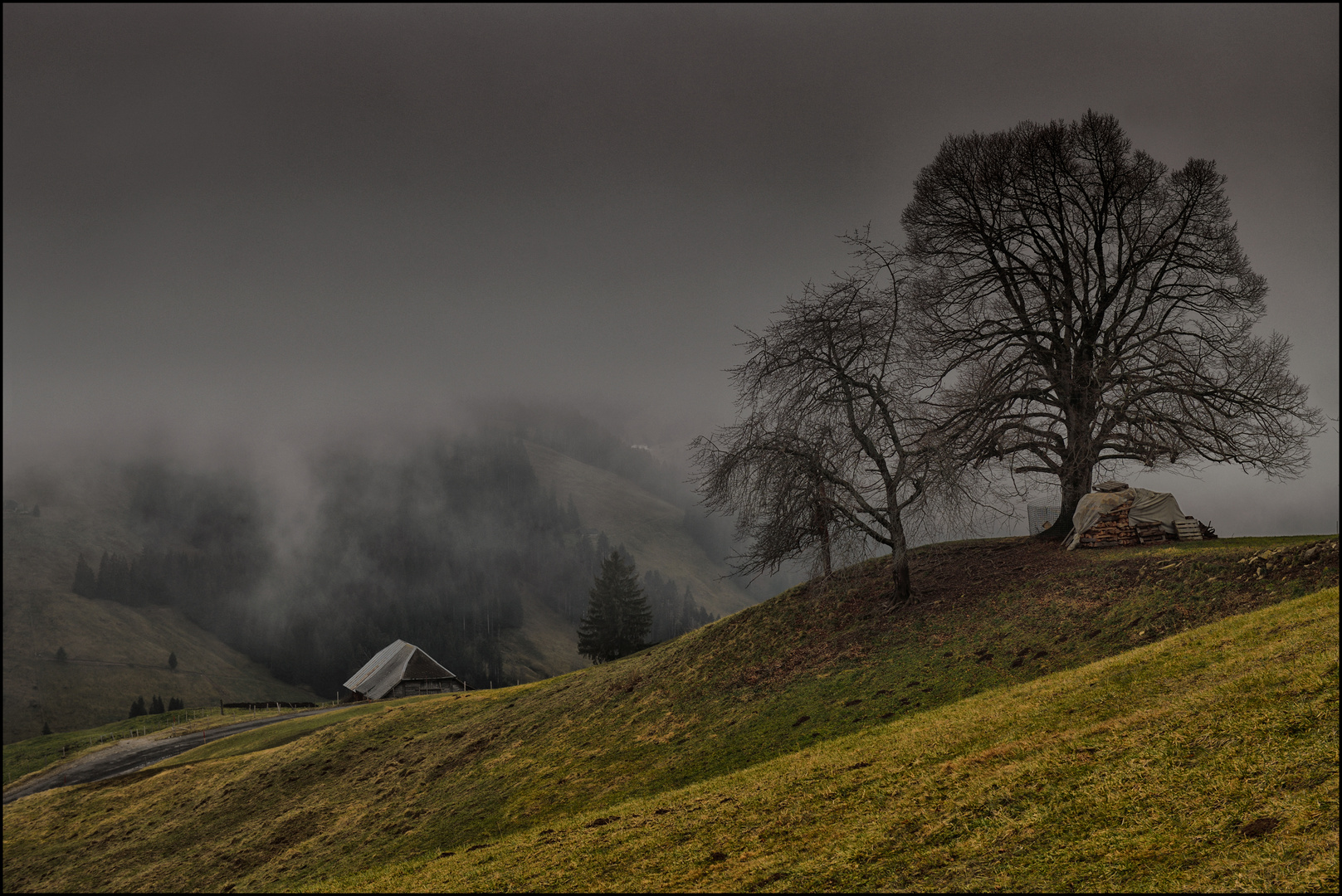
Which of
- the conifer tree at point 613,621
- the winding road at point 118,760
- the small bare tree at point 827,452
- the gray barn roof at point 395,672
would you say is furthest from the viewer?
the conifer tree at point 613,621

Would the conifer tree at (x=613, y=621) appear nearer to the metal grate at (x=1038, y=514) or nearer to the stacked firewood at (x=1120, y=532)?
the metal grate at (x=1038, y=514)

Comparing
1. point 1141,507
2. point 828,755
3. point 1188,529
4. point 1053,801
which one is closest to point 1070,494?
point 1141,507

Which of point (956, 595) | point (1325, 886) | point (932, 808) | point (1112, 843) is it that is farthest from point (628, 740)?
point (1325, 886)

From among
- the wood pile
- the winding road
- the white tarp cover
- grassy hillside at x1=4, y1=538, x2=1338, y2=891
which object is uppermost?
the white tarp cover

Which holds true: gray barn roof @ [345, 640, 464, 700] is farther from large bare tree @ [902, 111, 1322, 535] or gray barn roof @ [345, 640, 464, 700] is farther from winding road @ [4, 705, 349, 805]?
large bare tree @ [902, 111, 1322, 535]

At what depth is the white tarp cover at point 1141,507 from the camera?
23.6 metres

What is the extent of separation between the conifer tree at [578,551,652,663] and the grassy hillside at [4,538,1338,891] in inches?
1840

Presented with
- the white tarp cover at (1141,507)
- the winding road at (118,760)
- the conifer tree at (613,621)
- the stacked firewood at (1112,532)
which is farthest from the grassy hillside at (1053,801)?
the conifer tree at (613,621)

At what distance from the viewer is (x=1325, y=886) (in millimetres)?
5199

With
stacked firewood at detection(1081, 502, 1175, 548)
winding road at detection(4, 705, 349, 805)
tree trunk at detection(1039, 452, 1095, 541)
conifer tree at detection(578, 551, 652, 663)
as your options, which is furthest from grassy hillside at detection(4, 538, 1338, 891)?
conifer tree at detection(578, 551, 652, 663)

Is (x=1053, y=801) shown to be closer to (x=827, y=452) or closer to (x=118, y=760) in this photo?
(x=827, y=452)

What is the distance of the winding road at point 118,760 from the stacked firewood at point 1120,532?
60.9 meters

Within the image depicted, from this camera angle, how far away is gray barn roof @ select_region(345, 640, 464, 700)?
79.9 m

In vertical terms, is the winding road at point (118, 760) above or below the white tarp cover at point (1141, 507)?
below
